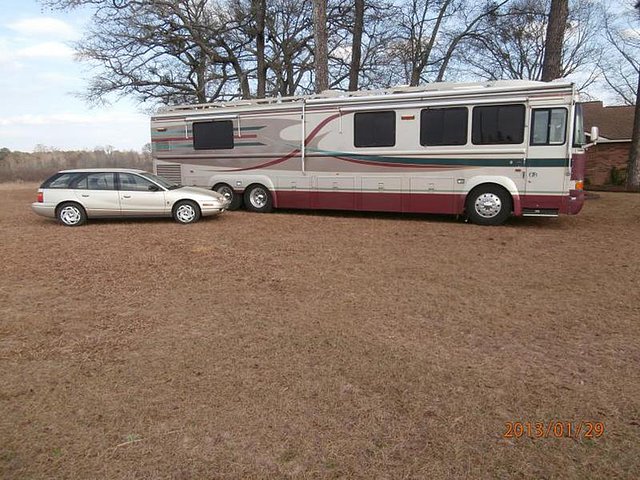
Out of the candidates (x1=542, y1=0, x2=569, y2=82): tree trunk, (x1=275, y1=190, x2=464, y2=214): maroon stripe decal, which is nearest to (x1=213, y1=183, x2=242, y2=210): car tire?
(x1=275, y1=190, x2=464, y2=214): maroon stripe decal

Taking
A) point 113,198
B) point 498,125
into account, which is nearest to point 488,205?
point 498,125

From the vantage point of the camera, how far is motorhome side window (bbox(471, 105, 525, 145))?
9.91 metres

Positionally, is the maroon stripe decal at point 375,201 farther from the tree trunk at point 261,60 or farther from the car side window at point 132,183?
the tree trunk at point 261,60

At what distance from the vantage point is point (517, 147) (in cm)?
996

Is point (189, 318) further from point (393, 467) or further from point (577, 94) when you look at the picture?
point (577, 94)

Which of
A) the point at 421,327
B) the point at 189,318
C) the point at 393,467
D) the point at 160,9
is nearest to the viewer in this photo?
the point at 393,467

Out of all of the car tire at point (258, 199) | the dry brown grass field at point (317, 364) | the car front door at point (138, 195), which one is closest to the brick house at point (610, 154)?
the car tire at point (258, 199)

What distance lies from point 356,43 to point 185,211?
14455 millimetres

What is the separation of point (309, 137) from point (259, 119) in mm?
1630

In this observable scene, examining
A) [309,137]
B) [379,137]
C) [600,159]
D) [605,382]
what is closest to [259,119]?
[309,137]

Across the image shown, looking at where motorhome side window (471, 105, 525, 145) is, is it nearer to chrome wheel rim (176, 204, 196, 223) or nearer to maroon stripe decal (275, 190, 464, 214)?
maroon stripe decal (275, 190, 464, 214)

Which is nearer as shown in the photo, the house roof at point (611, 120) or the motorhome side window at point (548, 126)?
the motorhome side window at point (548, 126)

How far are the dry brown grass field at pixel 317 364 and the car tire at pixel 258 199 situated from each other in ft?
17.8

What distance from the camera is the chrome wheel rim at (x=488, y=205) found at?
10.4 m
